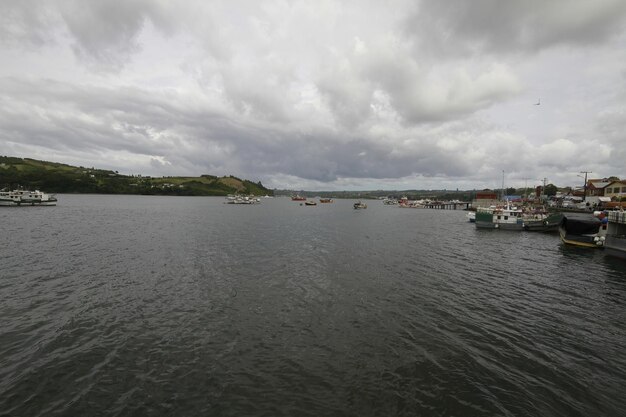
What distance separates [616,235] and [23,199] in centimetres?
18348

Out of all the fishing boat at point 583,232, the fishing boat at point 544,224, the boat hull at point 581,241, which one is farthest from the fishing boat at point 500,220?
the boat hull at point 581,241

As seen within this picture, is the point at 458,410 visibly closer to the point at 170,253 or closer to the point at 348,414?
the point at 348,414

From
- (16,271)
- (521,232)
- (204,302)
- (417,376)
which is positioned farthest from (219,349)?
(521,232)

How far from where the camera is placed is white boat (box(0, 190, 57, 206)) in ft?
386

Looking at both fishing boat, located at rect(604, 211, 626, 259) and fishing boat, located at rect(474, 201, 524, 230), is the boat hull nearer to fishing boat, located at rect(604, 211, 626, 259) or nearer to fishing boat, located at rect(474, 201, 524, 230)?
fishing boat, located at rect(604, 211, 626, 259)

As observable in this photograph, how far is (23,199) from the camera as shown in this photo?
12131cm

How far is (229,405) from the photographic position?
1160 centimetres

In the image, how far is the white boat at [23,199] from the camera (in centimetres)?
11762

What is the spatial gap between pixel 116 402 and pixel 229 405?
14.7 feet

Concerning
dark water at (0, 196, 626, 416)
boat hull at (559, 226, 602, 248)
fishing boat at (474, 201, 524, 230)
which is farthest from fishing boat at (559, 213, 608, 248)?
fishing boat at (474, 201, 524, 230)

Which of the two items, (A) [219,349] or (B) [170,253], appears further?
(B) [170,253]

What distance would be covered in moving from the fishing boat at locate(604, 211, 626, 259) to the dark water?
13.9m

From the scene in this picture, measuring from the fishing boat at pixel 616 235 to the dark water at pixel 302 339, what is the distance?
1393cm

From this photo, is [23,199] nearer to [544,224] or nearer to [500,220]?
[500,220]
